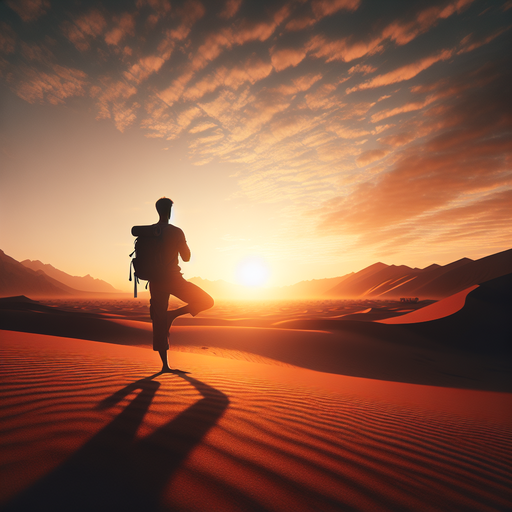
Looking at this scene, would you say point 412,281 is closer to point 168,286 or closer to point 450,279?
point 450,279

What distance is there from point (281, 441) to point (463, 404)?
4.63 m

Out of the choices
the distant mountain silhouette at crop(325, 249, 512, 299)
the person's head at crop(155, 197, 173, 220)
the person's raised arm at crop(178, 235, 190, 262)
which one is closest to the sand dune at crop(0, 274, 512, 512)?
the person's raised arm at crop(178, 235, 190, 262)

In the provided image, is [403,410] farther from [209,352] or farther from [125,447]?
[209,352]

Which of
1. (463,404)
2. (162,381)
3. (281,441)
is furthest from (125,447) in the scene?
(463,404)

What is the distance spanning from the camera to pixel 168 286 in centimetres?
373

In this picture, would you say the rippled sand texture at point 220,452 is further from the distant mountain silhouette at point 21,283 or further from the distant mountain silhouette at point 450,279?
the distant mountain silhouette at point 21,283

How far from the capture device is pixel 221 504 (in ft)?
4.38

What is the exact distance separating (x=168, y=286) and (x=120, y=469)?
2401 mm

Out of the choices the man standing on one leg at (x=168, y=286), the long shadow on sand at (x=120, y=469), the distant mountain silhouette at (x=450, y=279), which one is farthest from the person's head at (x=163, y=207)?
the distant mountain silhouette at (x=450, y=279)

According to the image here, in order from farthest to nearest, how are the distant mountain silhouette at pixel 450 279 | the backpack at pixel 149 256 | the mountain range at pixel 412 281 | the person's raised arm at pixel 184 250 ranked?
1. the mountain range at pixel 412 281
2. the distant mountain silhouette at pixel 450 279
3. the person's raised arm at pixel 184 250
4. the backpack at pixel 149 256

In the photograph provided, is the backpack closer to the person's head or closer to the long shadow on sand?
the person's head

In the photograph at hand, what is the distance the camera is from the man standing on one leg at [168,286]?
372 centimetres

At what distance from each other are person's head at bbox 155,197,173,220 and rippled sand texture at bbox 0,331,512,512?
2.21 m

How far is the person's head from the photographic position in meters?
4.00
